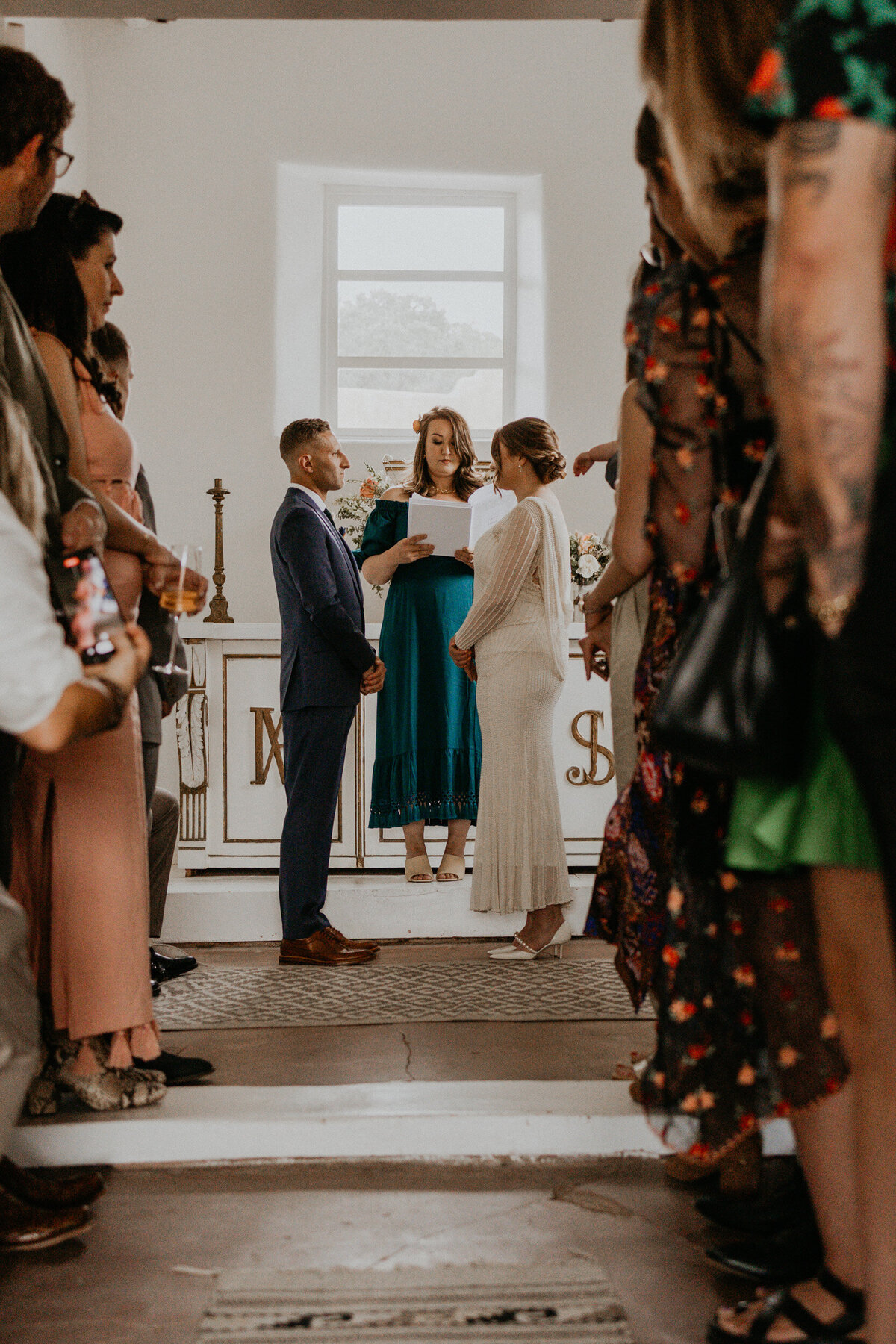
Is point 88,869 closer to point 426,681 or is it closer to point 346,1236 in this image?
point 346,1236

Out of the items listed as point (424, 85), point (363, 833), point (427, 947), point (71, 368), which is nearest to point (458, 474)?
point (363, 833)

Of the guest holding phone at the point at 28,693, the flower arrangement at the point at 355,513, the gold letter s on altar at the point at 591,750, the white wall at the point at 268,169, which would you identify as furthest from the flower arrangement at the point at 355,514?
the guest holding phone at the point at 28,693

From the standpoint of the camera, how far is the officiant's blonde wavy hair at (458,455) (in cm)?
388

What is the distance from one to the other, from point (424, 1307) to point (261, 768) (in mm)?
2642

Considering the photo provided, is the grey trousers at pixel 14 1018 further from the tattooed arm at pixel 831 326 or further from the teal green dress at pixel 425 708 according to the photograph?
the teal green dress at pixel 425 708

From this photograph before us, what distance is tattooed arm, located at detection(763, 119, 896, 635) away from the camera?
2.73 ft

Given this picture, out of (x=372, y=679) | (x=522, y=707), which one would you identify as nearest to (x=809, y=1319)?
(x=522, y=707)

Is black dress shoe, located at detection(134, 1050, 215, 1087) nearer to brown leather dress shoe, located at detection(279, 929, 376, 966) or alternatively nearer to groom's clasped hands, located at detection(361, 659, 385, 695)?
A: brown leather dress shoe, located at detection(279, 929, 376, 966)

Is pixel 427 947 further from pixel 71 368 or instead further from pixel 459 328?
pixel 459 328

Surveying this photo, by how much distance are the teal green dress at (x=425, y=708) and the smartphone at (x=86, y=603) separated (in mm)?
2313

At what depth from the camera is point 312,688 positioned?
127 inches

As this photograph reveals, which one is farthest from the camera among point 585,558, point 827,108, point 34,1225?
point 585,558

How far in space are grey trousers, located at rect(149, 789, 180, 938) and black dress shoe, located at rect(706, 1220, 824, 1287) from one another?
1.89m

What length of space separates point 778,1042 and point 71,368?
62.5 inches
